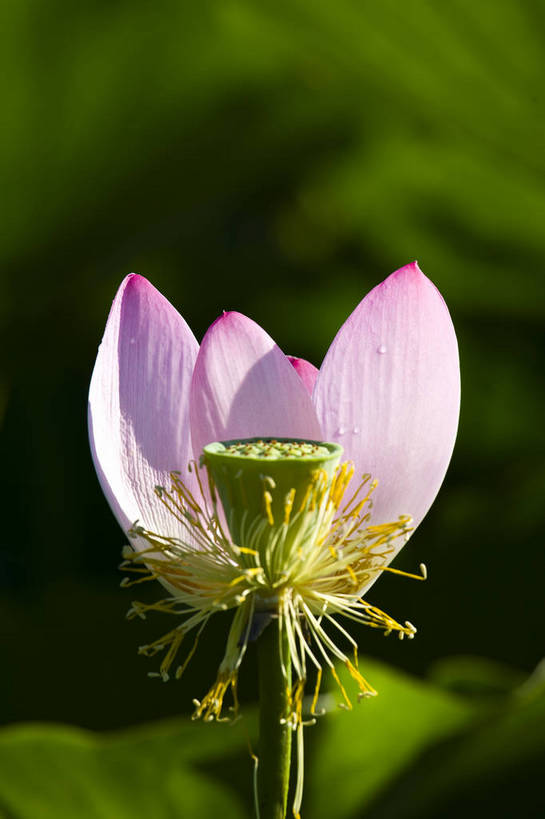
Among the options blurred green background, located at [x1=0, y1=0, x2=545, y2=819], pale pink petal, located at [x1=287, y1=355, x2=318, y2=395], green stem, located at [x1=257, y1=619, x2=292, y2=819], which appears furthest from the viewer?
blurred green background, located at [x1=0, y1=0, x2=545, y2=819]

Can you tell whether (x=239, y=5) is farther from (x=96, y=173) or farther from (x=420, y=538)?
(x=420, y=538)

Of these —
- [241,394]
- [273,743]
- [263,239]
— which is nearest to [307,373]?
[241,394]

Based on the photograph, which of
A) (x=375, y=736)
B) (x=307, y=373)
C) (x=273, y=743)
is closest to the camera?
(x=273, y=743)

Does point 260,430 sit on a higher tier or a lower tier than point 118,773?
higher

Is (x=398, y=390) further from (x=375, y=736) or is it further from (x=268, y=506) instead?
(x=375, y=736)

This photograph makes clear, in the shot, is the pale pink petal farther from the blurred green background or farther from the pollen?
the blurred green background

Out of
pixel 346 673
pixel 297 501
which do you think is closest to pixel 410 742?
pixel 346 673

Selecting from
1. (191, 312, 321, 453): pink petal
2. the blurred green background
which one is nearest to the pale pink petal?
(191, 312, 321, 453): pink petal

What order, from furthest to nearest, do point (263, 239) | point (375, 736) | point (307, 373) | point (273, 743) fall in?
point (263, 239) → point (375, 736) → point (307, 373) → point (273, 743)
